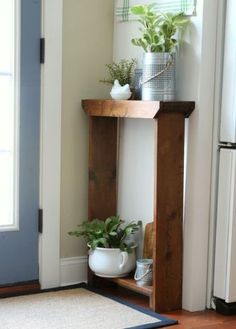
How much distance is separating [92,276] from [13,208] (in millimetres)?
531

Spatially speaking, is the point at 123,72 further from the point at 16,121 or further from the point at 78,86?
the point at 16,121

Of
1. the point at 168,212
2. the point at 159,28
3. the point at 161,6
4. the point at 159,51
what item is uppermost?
the point at 161,6

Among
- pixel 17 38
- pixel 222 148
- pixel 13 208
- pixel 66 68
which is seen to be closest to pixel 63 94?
pixel 66 68

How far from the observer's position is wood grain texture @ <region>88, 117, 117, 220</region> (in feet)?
10.9

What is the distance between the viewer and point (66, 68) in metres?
3.25

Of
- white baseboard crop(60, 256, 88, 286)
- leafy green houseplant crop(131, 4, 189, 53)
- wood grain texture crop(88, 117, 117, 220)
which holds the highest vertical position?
leafy green houseplant crop(131, 4, 189, 53)

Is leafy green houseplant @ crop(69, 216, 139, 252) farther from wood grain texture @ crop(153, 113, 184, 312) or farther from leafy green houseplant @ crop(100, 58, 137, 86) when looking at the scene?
leafy green houseplant @ crop(100, 58, 137, 86)

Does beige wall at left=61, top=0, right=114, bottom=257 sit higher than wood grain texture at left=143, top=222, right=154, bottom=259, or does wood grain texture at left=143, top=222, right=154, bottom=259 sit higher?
beige wall at left=61, top=0, right=114, bottom=257

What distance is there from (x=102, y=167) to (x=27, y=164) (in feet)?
1.32

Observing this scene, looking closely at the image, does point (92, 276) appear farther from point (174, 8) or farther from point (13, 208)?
point (174, 8)

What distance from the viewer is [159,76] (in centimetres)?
292

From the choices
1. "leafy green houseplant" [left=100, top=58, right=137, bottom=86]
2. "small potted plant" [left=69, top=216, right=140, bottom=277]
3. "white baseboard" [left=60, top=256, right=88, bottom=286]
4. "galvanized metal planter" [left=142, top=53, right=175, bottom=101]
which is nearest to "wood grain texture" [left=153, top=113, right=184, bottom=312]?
"galvanized metal planter" [left=142, top=53, right=175, bottom=101]

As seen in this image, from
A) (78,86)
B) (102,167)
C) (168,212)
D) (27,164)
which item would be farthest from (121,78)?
(168,212)

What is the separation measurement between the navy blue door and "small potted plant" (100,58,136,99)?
369mm
